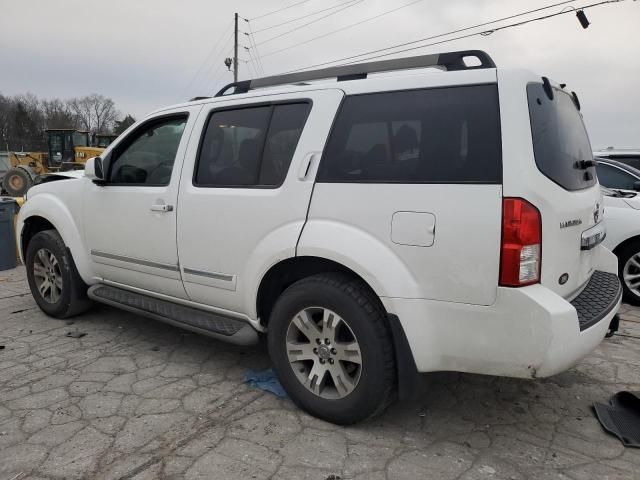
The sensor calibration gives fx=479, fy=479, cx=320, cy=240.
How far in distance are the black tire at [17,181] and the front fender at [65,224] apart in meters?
15.9

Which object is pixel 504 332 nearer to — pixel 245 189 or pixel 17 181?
pixel 245 189

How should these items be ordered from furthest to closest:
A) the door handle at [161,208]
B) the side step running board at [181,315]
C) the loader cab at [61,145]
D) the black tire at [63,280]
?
the loader cab at [61,145], the black tire at [63,280], the door handle at [161,208], the side step running board at [181,315]

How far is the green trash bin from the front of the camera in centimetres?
720

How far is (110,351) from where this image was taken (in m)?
3.89

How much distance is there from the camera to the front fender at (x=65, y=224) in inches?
166

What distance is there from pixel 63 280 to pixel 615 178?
651cm

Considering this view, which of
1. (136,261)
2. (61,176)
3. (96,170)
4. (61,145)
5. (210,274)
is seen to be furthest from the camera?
(61,145)

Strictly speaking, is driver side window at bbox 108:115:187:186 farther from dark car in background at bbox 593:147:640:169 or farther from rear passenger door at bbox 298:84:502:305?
dark car in background at bbox 593:147:640:169

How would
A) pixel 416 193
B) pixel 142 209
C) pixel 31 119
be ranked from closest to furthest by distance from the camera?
pixel 416 193 < pixel 142 209 < pixel 31 119

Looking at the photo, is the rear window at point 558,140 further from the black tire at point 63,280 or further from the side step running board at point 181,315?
the black tire at point 63,280

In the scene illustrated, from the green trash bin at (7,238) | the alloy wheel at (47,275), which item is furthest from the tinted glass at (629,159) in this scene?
the green trash bin at (7,238)

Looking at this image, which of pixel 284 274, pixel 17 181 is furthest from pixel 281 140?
pixel 17 181

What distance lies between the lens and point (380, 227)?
2457 mm

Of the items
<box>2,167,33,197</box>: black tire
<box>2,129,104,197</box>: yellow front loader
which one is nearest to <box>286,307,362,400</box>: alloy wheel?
<box>2,129,104,197</box>: yellow front loader
